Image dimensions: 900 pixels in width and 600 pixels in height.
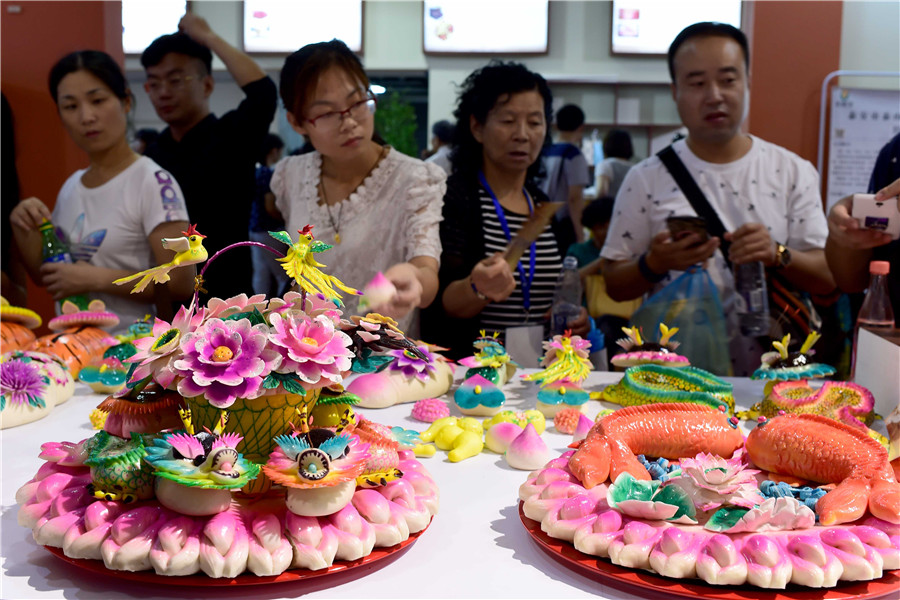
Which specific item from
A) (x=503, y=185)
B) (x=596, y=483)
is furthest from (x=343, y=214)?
(x=596, y=483)

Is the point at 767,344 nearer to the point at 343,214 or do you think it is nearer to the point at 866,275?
the point at 866,275

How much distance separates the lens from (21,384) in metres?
1.48

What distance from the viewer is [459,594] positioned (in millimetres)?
850

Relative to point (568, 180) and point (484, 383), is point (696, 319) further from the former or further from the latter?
point (568, 180)

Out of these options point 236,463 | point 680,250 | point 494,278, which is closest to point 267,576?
point 236,463

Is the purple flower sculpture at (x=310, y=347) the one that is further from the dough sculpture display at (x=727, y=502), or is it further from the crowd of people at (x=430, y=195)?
the crowd of people at (x=430, y=195)

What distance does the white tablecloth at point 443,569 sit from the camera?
86 centimetres

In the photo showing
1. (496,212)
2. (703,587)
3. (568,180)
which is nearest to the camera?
(703,587)

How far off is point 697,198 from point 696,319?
1.21ft

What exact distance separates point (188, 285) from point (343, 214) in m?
1.15

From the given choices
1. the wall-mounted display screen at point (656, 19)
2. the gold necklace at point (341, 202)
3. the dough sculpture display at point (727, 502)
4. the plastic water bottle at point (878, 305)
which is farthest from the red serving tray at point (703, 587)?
the wall-mounted display screen at point (656, 19)

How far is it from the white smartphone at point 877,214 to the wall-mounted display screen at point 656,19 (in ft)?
5.33

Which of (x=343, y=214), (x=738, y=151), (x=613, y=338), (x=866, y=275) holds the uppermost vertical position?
(x=738, y=151)

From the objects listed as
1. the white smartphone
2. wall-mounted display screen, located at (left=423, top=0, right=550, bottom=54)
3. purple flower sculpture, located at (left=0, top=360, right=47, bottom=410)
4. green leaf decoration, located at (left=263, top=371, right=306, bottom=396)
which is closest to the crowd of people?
the white smartphone
